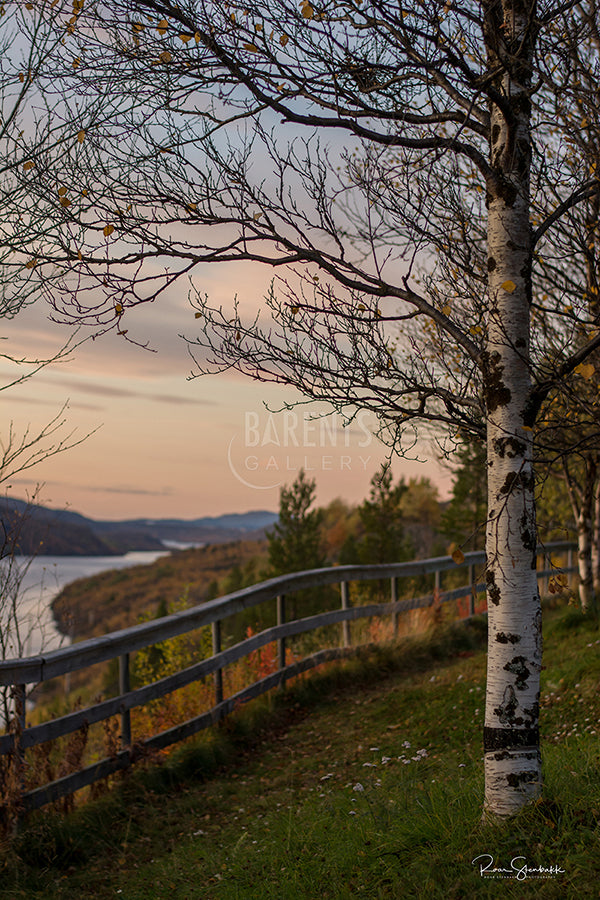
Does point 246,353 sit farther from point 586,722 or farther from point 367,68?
point 586,722

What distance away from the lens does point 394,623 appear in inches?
422

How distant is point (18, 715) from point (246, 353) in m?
2.97

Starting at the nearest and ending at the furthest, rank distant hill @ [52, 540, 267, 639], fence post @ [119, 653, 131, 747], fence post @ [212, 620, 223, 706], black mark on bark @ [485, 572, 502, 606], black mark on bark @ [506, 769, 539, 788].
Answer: black mark on bark @ [506, 769, 539, 788] → black mark on bark @ [485, 572, 502, 606] → fence post @ [119, 653, 131, 747] → fence post @ [212, 620, 223, 706] → distant hill @ [52, 540, 267, 639]

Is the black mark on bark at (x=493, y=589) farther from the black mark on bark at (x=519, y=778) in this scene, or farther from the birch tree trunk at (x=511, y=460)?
the black mark on bark at (x=519, y=778)

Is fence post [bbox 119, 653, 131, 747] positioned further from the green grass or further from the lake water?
the lake water

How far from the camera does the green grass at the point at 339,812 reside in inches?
142

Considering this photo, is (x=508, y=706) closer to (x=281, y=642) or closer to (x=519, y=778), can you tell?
(x=519, y=778)

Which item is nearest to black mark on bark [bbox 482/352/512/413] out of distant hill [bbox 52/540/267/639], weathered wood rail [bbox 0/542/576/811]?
weathered wood rail [bbox 0/542/576/811]

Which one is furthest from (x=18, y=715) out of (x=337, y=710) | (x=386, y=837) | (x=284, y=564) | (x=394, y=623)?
(x=284, y=564)

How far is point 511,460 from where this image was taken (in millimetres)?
4000

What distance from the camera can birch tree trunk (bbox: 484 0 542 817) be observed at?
3844 millimetres

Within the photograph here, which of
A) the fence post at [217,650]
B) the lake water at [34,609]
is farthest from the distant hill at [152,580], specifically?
the fence post at [217,650]

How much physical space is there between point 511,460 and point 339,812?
2.82m

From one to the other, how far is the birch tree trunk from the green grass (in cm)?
34
